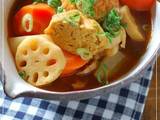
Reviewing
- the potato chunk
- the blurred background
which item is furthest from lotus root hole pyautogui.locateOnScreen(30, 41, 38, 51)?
the blurred background

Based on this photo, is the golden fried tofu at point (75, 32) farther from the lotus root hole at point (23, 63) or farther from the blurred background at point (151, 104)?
the blurred background at point (151, 104)

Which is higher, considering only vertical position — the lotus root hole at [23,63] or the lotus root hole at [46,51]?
the lotus root hole at [46,51]

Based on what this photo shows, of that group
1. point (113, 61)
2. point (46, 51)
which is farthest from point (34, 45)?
point (113, 61)

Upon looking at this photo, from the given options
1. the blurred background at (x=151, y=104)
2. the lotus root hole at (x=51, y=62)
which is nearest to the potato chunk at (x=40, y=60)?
the lotus root hole at (x=51, y=62)

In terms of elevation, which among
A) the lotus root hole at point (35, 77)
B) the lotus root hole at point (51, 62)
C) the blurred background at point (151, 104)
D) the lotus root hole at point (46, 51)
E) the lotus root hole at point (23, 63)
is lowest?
the blurred background at point (151, 104)

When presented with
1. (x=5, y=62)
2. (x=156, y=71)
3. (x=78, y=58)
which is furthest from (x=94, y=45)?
(x=156, y=71)

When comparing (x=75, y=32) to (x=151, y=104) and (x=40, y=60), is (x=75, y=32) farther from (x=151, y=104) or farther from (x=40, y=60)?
(x=151, y=104)
